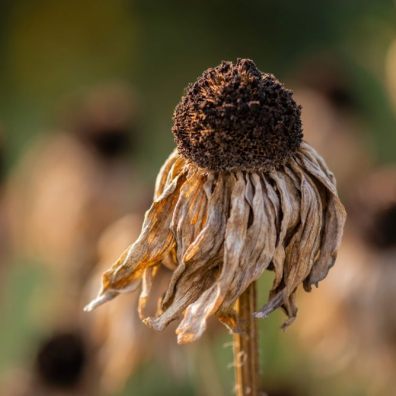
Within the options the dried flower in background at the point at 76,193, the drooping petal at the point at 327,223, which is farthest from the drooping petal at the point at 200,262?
the dried flower in background at the point at 76,193

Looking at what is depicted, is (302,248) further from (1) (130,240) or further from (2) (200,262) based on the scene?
(1) (130,240)

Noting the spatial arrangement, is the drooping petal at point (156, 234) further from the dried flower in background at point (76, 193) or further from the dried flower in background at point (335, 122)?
the dried flower in background at point (335, 122)

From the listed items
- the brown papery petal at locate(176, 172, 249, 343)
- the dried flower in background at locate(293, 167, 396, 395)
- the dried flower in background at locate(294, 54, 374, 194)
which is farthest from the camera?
the dried flower in background at locate(294, 54, 374, 194)

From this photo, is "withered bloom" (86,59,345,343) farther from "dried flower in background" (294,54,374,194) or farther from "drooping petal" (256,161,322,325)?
"dried flower in background" (294,54,374,194)

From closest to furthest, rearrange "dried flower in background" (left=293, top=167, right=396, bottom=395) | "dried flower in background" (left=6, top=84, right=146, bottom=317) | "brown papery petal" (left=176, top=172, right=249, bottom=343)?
1. "brown papery petal" (left=176, top=172, right=249, bottom=343)
2. "dried flower in background" (left=293, top=167, right=396, bottom=395)
3. "dried flower in background" (left=6, top=84, right=146, bottom=317)

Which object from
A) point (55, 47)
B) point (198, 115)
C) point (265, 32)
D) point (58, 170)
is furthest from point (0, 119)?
point (198, 115)

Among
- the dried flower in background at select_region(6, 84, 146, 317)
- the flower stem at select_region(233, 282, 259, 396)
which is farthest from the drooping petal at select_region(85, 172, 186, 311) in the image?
the dried flower in background at select_region(6, 84, 146, 317)

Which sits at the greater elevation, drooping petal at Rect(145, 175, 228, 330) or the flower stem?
drooping petal at Rect(145, 175, 228, 330)
